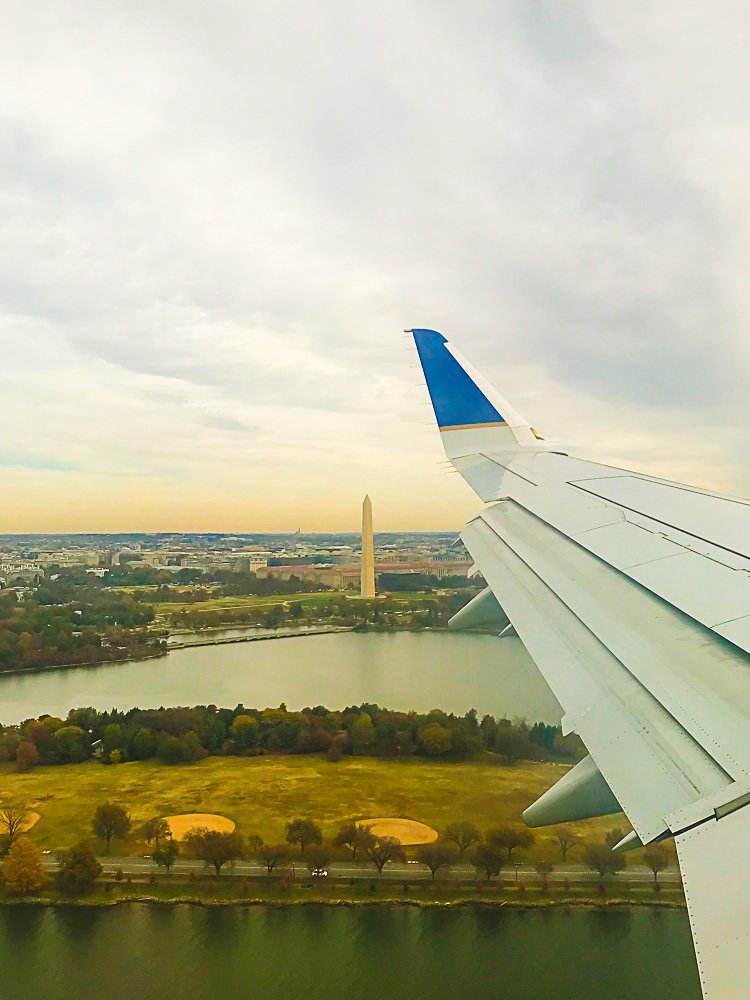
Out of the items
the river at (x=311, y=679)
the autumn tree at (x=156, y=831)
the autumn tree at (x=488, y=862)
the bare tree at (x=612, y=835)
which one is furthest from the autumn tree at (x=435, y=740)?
the autumn tree at (x=156, y=831)

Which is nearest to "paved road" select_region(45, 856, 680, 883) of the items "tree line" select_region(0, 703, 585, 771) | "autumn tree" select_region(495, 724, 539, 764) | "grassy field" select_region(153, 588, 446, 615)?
"autumn tree" select_region(495, 724, 539, 764)

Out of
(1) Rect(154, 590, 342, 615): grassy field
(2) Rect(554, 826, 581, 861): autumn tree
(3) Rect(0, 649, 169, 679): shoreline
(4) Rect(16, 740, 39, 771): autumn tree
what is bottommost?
(3) Rect(0, 649, 169, 679): shoreline

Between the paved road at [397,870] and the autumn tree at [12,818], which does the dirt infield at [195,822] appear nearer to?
the paved road at [397,870]

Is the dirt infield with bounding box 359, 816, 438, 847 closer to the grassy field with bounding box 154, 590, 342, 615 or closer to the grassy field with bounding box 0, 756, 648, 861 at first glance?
the grassy field with bounding box 0, 756, 648, 861

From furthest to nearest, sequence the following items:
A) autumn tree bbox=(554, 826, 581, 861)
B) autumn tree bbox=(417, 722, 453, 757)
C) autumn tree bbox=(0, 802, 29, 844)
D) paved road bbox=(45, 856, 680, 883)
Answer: autumn tree bbox=(417, 722, 453, 757)
autumn tree bbox=(0, 802, 29, 844)
autumn tree bbox=(554, 826, 581, 861)
paved road bbox=(45, 856, 680, 883)

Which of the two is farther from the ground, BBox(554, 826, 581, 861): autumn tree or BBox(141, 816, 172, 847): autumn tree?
BBox(554, 826, 581, 861): autumn tree
